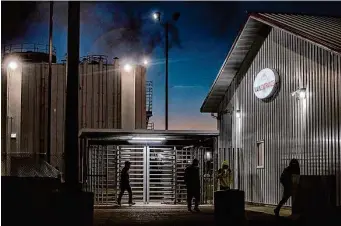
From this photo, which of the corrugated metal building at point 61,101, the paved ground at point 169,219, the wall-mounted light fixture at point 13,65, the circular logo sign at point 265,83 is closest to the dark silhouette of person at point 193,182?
the paved ground at point 169,219

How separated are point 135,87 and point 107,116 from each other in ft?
8.88

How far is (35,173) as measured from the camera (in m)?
18.8

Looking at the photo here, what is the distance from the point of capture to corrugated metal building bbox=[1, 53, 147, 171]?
38.9m

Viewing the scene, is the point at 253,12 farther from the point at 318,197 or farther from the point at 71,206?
the point at 71,206

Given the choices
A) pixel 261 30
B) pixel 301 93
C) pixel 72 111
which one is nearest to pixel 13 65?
pixel 261 30

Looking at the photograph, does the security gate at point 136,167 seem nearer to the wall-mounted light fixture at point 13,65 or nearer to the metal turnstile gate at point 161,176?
the metal turnstile gate at point 161,176

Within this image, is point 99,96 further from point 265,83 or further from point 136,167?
point 265,83

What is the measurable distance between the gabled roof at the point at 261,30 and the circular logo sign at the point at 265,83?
1.64m

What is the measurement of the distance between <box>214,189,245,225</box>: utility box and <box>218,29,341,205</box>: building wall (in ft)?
10.3

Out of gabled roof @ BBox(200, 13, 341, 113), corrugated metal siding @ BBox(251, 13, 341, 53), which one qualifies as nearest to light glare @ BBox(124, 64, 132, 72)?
gabled roof @ BBox(200, 13, 341, 113)

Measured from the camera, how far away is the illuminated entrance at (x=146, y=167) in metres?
24.2

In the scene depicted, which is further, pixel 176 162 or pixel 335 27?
pixel 176 162

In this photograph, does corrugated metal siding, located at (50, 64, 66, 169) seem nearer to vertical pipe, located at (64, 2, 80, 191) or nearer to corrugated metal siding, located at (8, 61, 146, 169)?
corrugated metal siding, located at (8, 61, 146, 169)

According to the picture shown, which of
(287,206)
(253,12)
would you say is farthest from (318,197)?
(253,12)
